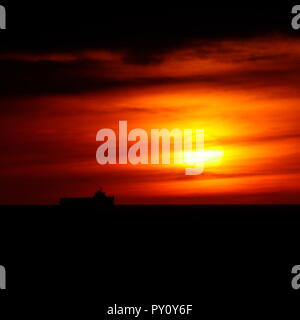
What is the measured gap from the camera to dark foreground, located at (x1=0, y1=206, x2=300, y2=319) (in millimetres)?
43719

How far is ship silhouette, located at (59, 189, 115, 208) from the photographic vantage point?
113 m

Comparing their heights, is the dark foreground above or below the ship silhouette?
below

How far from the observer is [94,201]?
116 metres

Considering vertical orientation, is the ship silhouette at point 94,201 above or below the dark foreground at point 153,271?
above

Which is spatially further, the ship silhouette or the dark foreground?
the ship silhouette

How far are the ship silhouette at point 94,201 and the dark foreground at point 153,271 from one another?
16.3m

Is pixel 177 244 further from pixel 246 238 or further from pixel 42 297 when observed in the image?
pixel 42 297

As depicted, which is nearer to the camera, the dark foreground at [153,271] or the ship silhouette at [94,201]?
the dark foreground at [153,271]

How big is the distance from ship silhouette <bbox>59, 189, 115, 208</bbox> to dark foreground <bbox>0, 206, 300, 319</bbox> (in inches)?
642

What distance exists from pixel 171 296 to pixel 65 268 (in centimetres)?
1431

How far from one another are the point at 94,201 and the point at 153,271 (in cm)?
6005

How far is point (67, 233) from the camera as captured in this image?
9944cm

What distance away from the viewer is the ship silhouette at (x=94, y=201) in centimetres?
11281
